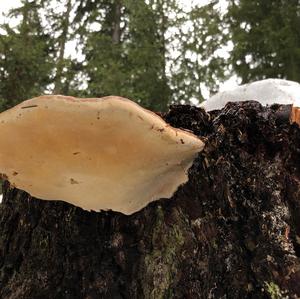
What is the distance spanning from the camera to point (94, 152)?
1242mm

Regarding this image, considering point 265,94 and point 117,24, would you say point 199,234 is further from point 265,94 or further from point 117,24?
point 117,24

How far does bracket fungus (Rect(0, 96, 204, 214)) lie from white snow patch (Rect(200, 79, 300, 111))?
0.84m

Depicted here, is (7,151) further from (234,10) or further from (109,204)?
(234,10)

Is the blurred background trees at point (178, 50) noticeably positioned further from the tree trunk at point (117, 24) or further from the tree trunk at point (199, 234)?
the tree trunk at point (199, 234)

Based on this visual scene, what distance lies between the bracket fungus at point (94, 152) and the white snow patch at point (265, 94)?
0.84 m

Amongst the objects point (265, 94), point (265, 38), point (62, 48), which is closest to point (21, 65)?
point (62, 48)

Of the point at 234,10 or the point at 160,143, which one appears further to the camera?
the point at 234,10

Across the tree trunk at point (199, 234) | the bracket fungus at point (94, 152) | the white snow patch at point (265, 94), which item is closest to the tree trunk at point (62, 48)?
the white snow patch at point (265, 94)

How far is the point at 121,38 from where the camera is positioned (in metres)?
13.4

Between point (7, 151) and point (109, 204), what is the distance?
0.39 meters

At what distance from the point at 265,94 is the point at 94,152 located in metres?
1.20

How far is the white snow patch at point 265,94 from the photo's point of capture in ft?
6.81

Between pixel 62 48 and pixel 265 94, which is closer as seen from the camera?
pixel 265 94

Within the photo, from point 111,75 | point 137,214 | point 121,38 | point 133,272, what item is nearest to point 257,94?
point 137,214
